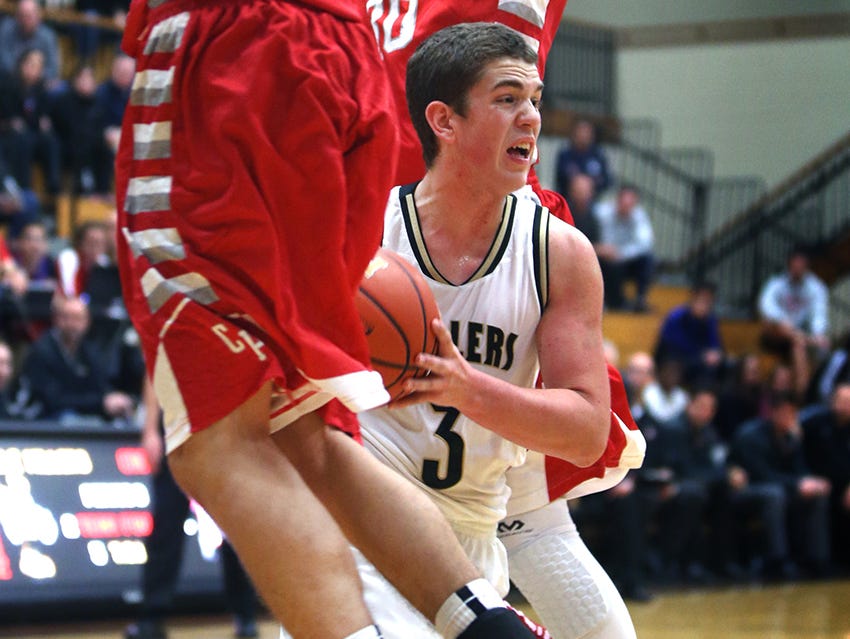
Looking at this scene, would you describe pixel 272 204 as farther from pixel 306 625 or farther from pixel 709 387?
pixel 709 387

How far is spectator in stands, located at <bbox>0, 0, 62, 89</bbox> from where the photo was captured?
A: 1028 centimetres

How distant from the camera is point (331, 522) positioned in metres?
2.17

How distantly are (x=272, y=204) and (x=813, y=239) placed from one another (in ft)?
46.6

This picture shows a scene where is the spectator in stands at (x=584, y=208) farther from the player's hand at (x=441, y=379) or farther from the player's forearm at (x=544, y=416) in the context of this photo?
the player's hand at (x=441, y=379)

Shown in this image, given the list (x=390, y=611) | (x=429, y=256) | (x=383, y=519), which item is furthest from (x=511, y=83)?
(x=390, y=611)

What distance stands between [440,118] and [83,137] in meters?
7.76

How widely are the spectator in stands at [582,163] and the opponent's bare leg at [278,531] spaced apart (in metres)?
10.9

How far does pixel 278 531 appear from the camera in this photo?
212cm

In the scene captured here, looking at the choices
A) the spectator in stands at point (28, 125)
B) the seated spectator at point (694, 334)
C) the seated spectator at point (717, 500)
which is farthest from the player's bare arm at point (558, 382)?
the seated spectator at point (694, 334)

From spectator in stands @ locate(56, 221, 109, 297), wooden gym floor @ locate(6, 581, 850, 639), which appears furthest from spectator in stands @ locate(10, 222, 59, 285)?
wooden gym floor @ locate(6, 581, 850, 639)

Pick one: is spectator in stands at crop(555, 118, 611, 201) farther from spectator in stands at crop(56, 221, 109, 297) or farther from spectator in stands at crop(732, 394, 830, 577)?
spectator in stands at crop(56, 221, 109, 297)

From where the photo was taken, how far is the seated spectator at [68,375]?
289 inches

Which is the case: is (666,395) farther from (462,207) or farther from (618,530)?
(462,207)

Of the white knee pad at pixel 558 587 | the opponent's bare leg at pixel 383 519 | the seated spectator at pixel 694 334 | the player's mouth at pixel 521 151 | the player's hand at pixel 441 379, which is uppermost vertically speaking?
the player's mouth at pixel 521 151
